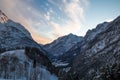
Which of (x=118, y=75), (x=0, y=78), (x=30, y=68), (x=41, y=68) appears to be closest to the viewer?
(x=0, y=78)

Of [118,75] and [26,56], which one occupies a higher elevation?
[26,56]

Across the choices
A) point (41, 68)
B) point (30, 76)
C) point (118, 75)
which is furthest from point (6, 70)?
point (118, 75)

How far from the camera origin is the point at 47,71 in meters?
127

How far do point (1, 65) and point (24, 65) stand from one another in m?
10.7

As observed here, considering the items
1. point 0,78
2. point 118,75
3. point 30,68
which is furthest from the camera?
point 118,75

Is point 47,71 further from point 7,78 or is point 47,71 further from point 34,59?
point 7,78

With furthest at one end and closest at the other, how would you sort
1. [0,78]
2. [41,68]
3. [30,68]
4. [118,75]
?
[118,75], [41,68], [30,68], [0,78]

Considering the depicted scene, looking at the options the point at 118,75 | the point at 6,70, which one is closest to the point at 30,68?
A: the point at 6,70

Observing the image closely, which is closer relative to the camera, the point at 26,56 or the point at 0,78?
the point at 0,78

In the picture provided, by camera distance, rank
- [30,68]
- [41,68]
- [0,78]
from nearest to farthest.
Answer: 1. [0,78]
2. [30,68]
3. [41,68]

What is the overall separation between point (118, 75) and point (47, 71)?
6072 cm

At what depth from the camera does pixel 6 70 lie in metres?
111

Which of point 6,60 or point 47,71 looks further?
point 47,71

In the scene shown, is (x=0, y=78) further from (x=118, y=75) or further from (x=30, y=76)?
(x=118, y=75)
